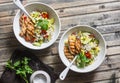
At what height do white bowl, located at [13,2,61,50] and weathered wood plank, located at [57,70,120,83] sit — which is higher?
white bowl, located at [13,2,61,50]

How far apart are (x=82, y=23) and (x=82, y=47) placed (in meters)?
0.12

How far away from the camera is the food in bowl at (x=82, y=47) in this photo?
164 cm

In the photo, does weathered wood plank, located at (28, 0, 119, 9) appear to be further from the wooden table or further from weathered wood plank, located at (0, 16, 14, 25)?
weathered wood plank, located at (0, 16, 14, 25)

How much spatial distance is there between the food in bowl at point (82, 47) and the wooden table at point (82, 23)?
0.06 meters

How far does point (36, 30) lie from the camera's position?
5.41ft

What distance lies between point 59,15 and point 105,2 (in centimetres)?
21

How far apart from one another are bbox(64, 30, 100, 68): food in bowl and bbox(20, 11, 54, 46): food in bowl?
9cm

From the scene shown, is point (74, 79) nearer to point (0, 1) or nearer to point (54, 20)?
point (54, 20)

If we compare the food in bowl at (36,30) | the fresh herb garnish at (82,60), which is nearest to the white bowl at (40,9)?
the food in bowl at (36,30)

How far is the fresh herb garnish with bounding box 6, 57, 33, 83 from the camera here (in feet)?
5.38

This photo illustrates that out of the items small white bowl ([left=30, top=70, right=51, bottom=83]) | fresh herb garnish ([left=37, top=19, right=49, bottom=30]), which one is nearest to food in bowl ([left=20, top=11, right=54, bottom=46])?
fresh herb garnish ([left=37, top=19, right=49, bottom=30])

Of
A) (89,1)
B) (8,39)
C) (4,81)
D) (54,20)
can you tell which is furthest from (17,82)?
(89,1)

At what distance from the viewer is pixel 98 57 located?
65.5 inches

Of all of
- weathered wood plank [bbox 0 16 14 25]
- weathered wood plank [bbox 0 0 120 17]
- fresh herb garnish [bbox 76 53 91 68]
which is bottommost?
fresh herb garnish [bbox 76 53 91 68]
